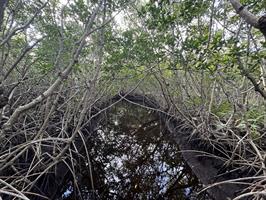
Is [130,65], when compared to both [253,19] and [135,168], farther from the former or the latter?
[253,19]

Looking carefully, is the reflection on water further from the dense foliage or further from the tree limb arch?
the tree limb arch

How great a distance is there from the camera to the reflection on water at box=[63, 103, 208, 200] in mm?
3178

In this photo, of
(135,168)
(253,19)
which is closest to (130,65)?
(135,168)

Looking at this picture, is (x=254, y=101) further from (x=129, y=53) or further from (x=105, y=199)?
(x=105, y=199)

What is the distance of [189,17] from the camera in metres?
2.56

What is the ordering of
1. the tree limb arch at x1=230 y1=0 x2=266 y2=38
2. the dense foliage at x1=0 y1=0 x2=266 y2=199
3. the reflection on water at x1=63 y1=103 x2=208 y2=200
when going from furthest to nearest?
1. the reflection on water at x1=63 y1=103 x2=208 y2=200
2. the dense foliage at x1=0 y1=0 x2=266 y2=199
3. the tree limb arch at x1=230 y1=0 x2=266 y2=38

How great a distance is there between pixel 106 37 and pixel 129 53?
0.40m

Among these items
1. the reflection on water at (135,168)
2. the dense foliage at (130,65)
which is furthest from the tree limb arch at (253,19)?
the reflection on water at (135,168)

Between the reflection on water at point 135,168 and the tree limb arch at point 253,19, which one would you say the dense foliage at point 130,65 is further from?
the tree limb arch at point 253,19

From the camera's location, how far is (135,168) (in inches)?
158

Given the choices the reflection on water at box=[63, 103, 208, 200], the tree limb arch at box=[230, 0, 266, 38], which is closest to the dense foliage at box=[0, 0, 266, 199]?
the reflection on water at box=[63, 103, 208, 200]

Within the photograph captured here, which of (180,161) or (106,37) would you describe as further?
(180,161)

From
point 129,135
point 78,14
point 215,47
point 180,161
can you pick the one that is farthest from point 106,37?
point 129,135

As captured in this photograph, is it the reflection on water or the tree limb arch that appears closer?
the tree limb arch
